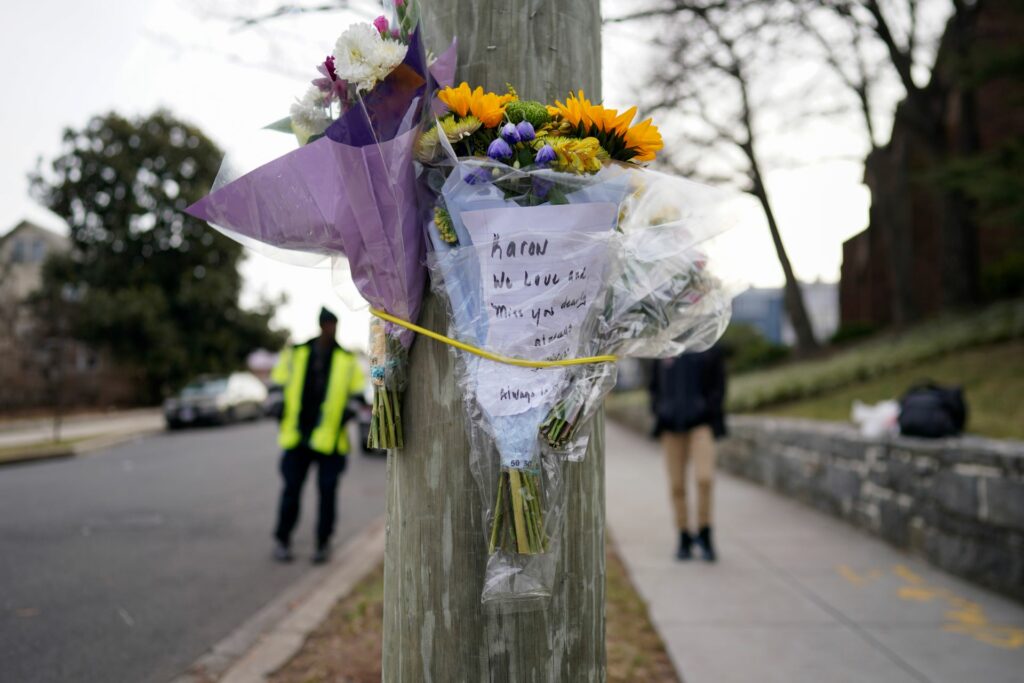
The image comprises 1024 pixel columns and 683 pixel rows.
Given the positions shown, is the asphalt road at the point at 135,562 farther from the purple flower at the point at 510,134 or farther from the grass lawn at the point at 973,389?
the grass lawn at the point at 973,389

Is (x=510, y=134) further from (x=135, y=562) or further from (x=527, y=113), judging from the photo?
(x=135, y=562)

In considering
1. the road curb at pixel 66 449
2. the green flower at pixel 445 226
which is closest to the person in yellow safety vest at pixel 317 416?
the green flower at pixel 445 226

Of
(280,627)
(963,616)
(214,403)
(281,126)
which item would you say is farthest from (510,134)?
(214,403)

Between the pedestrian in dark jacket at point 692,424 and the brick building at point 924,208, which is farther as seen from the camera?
the brick building at point 924,208

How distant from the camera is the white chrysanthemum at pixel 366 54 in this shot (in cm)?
162

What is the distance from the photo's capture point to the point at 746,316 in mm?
64125

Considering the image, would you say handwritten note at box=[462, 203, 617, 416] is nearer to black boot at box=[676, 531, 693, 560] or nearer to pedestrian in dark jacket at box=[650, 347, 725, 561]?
pedestrian in dark jacket at box=[650, 347, 725, 561]

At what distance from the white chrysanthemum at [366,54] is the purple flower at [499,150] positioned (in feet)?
0.86

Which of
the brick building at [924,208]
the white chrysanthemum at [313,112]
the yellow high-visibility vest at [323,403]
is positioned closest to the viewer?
the white chrysanthemum at [313,112]

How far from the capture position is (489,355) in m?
1.70

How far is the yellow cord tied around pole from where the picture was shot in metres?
1.70

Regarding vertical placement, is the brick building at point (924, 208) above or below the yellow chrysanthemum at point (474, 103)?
above

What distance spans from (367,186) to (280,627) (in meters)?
3.31

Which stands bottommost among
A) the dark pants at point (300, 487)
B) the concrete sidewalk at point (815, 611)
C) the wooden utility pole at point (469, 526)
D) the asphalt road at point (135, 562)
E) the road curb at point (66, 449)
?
the concrete sidewalk at point (815, 611)
